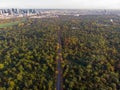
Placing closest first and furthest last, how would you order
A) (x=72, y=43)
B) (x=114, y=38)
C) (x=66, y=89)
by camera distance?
1. (x=66, y=89)
2. (x=72, y=43)
3. (x=114, y=38)

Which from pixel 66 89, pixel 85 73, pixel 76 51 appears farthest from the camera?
pixel 76 51

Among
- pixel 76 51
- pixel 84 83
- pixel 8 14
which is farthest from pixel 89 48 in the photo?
pixel 8 14

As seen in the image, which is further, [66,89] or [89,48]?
[89,48]

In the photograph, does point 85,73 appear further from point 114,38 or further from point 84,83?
point 114,38

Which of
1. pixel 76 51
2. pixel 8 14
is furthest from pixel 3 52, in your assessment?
pixel 8 14

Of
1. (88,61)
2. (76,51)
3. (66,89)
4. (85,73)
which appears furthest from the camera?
(76,51)

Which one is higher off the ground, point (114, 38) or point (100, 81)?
point (114, 38)

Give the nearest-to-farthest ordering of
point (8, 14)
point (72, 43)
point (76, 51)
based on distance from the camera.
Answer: point (76, 51) < point (72, 43) < point (8, 14)

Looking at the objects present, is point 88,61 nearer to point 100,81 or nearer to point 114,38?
point 100,81

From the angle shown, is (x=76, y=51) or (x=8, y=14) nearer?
(x=76, y=51)
